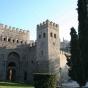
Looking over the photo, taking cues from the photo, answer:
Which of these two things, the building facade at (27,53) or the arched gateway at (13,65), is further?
the arched gateway at (13,65)

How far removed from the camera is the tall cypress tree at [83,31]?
19528 mm

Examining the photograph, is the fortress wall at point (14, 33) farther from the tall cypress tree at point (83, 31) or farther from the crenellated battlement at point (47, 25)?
the tall cypress tree at point (83, 31)

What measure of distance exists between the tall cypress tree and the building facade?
73.2 ft

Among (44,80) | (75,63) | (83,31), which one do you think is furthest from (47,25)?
(44,80)

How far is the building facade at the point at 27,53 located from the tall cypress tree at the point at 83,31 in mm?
22324

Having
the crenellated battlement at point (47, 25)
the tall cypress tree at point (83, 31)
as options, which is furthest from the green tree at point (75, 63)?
the crenellated battlement at point (47, 25)

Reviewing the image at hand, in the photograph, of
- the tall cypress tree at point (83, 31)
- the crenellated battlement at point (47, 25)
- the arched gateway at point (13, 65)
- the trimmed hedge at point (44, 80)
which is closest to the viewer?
the trimmed hedge at point (44, 80)

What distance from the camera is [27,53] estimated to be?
47.8 metres

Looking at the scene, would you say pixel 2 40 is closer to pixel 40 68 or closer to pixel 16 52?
pixel 16 52

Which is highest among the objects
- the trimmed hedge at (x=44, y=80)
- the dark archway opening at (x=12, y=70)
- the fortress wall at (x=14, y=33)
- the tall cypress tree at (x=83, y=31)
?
the fortress wall at (x=14, y=33)

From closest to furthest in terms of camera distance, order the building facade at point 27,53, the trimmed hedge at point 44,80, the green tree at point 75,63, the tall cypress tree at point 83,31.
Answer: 1. the trimmed hedge at point 44,80
2. the tall cypress tree at point 83,31
3. the green tree at point 75,63
4. the building facade at point 27,53

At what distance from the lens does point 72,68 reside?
2395 centimetres

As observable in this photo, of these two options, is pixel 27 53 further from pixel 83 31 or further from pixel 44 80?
pixel 44 80

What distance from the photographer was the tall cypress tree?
64.1ft
